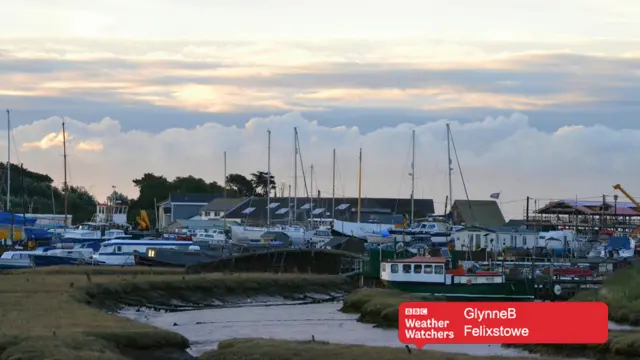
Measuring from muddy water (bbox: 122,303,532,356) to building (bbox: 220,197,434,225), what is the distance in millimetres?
78610

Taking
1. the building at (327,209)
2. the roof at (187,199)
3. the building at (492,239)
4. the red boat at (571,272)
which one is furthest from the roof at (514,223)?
→ the red boat at (571,272)

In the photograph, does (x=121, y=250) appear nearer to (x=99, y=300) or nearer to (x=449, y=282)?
(x=99, y=300)

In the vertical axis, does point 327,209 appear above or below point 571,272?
above

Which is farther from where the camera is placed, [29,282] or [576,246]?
[576,246]

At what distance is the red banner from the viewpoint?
34.3 meters

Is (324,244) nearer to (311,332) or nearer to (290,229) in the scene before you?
(290,229)

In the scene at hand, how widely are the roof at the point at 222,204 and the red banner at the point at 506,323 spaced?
11676 centimetres

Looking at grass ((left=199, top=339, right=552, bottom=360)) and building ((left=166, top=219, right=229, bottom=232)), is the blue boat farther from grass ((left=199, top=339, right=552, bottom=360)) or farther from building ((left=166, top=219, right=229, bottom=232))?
building ((left=166, top=219, right=229, bottom=232))

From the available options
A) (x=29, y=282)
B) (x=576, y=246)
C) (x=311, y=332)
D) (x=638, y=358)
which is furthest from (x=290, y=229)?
(x=638, y=358)

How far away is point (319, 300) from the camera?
70.9m

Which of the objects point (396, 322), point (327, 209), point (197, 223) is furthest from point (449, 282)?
point (327, 209)

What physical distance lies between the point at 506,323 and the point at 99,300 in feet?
90.1

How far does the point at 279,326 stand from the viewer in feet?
177

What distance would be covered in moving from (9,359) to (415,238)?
7508 cm
